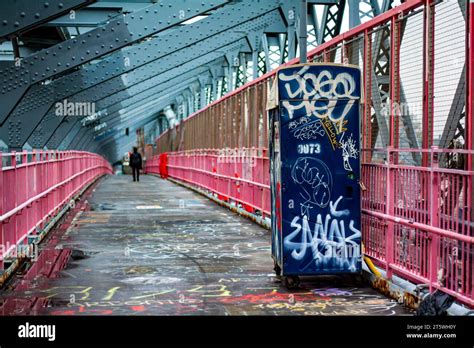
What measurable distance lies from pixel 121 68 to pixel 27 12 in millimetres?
10234

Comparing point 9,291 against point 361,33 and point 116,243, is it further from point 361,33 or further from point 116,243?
point 361,33

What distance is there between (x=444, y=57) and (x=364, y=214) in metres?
2.60

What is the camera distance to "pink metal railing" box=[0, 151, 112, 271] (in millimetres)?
10930

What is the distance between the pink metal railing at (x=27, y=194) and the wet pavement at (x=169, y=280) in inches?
18.8

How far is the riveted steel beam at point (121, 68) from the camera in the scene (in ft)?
70.5

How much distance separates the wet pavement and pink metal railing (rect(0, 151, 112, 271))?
0.48 metres

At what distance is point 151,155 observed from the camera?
80312mm

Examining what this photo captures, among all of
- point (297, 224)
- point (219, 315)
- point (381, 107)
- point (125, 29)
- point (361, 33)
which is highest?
point (125, 29)

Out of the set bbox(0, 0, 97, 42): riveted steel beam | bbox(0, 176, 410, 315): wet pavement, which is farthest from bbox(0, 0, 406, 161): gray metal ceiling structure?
bbox(0, 176, 410, 315): wet pavement

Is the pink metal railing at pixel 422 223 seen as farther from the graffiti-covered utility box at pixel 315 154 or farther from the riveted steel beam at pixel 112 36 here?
the riveted steel beam at pixel 112 36

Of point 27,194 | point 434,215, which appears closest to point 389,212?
point 434,215

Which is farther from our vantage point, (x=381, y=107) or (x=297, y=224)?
(x=381, y=107)

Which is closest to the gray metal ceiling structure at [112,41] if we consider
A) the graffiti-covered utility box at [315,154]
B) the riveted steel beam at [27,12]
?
the riveted steel beam at [27,12]
